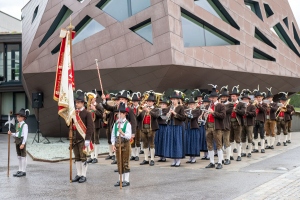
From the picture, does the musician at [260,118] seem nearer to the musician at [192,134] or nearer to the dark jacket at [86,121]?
the musician at [192,134]

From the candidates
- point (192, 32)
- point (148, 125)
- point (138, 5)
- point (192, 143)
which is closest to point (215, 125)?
point (192, 143)

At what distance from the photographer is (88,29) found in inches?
815

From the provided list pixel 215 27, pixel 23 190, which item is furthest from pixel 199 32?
pixel 23 190

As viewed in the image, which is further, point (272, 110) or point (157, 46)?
point (157, 46)

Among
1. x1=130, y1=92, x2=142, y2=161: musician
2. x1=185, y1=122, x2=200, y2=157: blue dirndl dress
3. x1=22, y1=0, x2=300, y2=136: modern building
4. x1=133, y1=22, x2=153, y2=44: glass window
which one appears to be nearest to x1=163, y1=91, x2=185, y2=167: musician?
x1=185, y1=122, x2=200, y2=157: blue dirndl dress

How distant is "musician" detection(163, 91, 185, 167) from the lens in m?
12.8

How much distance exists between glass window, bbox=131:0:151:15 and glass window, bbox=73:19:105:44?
5.60ft

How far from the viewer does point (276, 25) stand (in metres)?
25.3

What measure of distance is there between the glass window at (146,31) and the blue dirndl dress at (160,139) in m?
6.35

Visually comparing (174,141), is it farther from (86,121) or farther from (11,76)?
(11,76)

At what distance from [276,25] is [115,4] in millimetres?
10333

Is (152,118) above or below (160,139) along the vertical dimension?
above

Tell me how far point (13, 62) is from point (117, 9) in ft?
45.1

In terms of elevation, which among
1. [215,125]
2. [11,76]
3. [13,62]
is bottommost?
[215,125]
